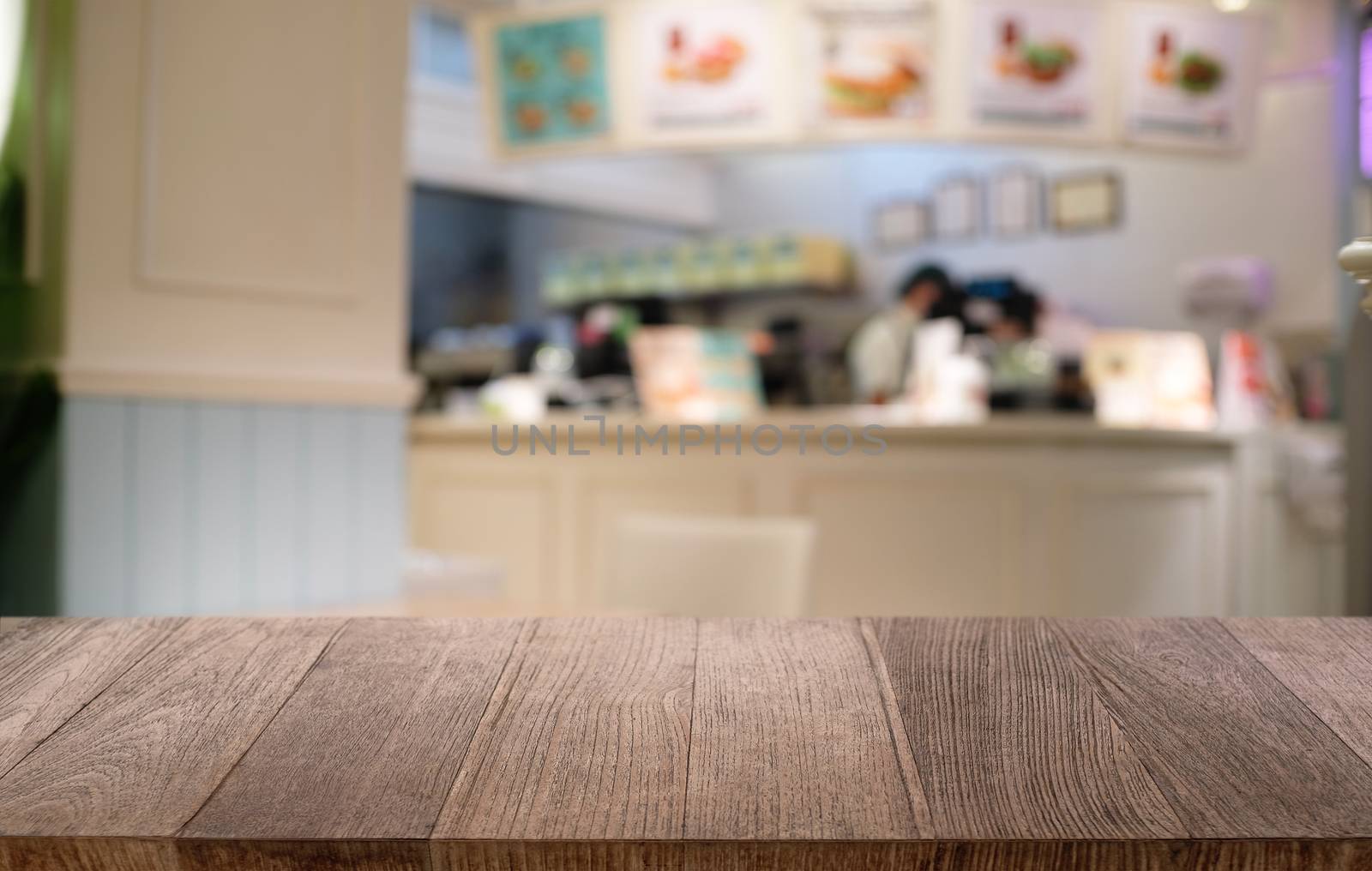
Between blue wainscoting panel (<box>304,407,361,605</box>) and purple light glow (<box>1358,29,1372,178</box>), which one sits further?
blue wainscoting panel (<box>304,407,361,605</box>)

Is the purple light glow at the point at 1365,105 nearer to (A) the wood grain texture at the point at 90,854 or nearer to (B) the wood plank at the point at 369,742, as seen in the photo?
(B) the wood plank at the point at 369,742

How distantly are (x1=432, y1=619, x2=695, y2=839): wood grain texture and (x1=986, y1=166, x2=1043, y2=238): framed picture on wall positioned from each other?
5.56 m

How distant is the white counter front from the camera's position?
348 centimetres

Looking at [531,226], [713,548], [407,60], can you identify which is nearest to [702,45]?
[407,60]

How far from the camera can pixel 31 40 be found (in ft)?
5.86

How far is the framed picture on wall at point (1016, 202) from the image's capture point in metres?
6.04

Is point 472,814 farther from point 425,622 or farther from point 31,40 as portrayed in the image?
point 31,40

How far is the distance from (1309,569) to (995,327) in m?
1.71

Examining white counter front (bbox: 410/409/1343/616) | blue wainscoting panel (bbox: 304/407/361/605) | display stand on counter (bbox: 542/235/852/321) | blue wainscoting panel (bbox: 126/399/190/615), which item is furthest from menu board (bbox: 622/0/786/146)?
blue wainscoting panel (bbox: 126/399/190/615)

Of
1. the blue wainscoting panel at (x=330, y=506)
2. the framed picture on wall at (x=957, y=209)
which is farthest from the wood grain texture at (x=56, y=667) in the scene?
the framed picture on wall at (x=957, y=209)

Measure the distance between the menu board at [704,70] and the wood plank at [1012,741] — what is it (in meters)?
3.27

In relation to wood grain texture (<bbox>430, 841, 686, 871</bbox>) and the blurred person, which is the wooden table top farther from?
the blurred person

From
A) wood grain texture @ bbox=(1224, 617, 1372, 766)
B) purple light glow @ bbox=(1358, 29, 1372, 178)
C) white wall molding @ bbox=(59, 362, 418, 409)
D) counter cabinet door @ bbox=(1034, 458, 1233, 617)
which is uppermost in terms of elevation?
purple light glow @ bbox=(1358, 29, 1372, 178)

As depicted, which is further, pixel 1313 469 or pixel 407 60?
pixel 1313 469
